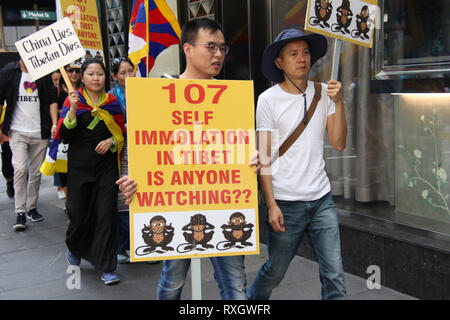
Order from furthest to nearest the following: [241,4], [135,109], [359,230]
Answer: [241,4]
[359,230]
[135,109]

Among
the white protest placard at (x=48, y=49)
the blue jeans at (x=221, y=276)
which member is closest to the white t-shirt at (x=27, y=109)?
the white protest placard at (x=48, y=49)

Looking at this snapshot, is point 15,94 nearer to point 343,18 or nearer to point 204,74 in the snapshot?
point 204,74

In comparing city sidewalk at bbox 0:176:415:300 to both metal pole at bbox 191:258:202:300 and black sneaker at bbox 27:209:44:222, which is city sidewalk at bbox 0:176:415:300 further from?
metal pole at bbox 191:258:202:300

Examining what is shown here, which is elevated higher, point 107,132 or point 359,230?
point 107,132

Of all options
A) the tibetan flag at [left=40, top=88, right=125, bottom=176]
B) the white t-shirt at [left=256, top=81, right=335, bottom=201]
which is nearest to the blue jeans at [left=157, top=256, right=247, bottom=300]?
the white t-shirt at [left=256, top=81, right=335, bottom=201]

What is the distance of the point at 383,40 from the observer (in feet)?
15.2

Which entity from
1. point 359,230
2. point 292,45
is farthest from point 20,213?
point 292,45

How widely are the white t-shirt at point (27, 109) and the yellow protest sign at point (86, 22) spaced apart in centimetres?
89

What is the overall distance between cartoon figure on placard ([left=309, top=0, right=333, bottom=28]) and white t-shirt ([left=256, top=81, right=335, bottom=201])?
44 cm

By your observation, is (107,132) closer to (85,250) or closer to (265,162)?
(85,250)

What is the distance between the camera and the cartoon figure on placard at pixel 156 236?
270 cm

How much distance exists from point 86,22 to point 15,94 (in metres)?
1.28

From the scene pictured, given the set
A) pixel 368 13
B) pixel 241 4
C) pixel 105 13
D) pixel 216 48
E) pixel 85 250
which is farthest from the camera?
pixel 105 13

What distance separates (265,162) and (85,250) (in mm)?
2441
